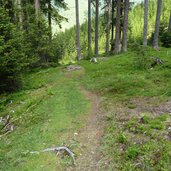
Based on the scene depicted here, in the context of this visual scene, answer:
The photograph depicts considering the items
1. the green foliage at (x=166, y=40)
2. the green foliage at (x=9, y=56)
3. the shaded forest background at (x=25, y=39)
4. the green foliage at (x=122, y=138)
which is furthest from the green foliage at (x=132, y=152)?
the green foliage at (x=166, y=40)

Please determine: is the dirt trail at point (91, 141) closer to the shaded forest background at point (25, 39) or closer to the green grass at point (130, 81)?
the green grass at point (130, 81)

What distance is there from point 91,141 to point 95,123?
52.2 inches

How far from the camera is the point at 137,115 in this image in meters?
8.92

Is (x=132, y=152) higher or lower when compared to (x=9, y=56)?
lower

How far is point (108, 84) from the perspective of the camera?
1360 centimetres

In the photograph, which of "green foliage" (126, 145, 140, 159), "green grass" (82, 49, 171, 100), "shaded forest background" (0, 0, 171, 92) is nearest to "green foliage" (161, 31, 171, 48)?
"shaded forest background" (0, 0, 171, 92)

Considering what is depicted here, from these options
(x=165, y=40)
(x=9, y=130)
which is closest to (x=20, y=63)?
(x=9, y=130)

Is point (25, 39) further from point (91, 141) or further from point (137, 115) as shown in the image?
point (91, 141)

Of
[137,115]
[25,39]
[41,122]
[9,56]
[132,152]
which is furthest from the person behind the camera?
[25,39]

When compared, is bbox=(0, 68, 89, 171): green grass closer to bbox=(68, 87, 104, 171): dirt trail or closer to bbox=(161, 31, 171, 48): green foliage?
bbox=(68, 87, 104, 171): dirt trail

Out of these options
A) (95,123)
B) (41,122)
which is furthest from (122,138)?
(41,122)

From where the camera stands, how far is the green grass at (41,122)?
7059mm

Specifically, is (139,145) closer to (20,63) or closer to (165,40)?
(20,63)

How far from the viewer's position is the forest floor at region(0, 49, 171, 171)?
664cm
